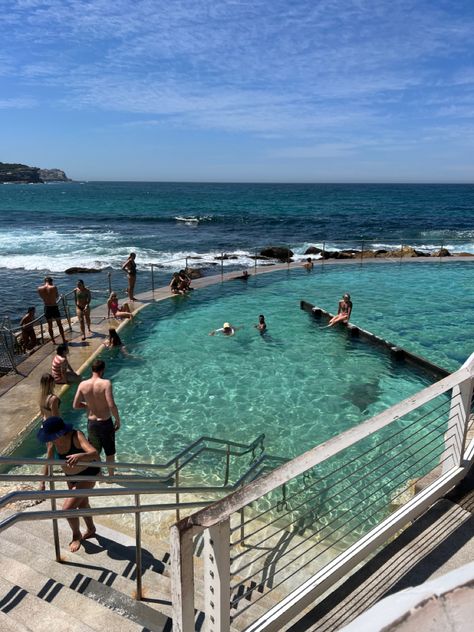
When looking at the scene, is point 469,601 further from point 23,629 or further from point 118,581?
point 118,581

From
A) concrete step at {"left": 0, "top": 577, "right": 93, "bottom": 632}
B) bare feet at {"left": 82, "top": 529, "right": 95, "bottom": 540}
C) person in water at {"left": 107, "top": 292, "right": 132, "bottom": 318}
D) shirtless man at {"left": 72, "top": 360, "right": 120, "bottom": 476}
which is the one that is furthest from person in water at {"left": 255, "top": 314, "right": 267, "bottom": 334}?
concrete step at {"left": 0, "top": 577, "right": 93, "bottom": 632}

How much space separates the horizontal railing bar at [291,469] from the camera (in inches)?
78.2

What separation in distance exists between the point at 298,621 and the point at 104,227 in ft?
177

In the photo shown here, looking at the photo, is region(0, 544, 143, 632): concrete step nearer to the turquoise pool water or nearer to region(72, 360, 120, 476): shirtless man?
region(72, 360, 120, 476): shirtless man

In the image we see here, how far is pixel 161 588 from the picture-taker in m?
3.86

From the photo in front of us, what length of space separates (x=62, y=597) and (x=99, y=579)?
1.65ft

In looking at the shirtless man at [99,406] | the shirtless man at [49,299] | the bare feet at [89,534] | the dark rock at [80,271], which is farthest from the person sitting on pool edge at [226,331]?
the dark rock at [80,271]

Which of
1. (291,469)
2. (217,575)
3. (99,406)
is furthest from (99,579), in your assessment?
(99,406)

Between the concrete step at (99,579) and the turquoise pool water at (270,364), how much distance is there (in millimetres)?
3890

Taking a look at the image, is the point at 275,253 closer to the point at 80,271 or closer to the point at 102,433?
the point at 80,271

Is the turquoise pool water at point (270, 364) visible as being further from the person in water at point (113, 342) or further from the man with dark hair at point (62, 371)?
the man with dark hair at point (62, 371)

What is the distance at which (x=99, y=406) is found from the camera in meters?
6.15

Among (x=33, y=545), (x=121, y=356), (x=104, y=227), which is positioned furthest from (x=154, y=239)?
(x=33, y=545)

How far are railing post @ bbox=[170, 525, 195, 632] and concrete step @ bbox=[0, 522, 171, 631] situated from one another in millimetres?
1362
